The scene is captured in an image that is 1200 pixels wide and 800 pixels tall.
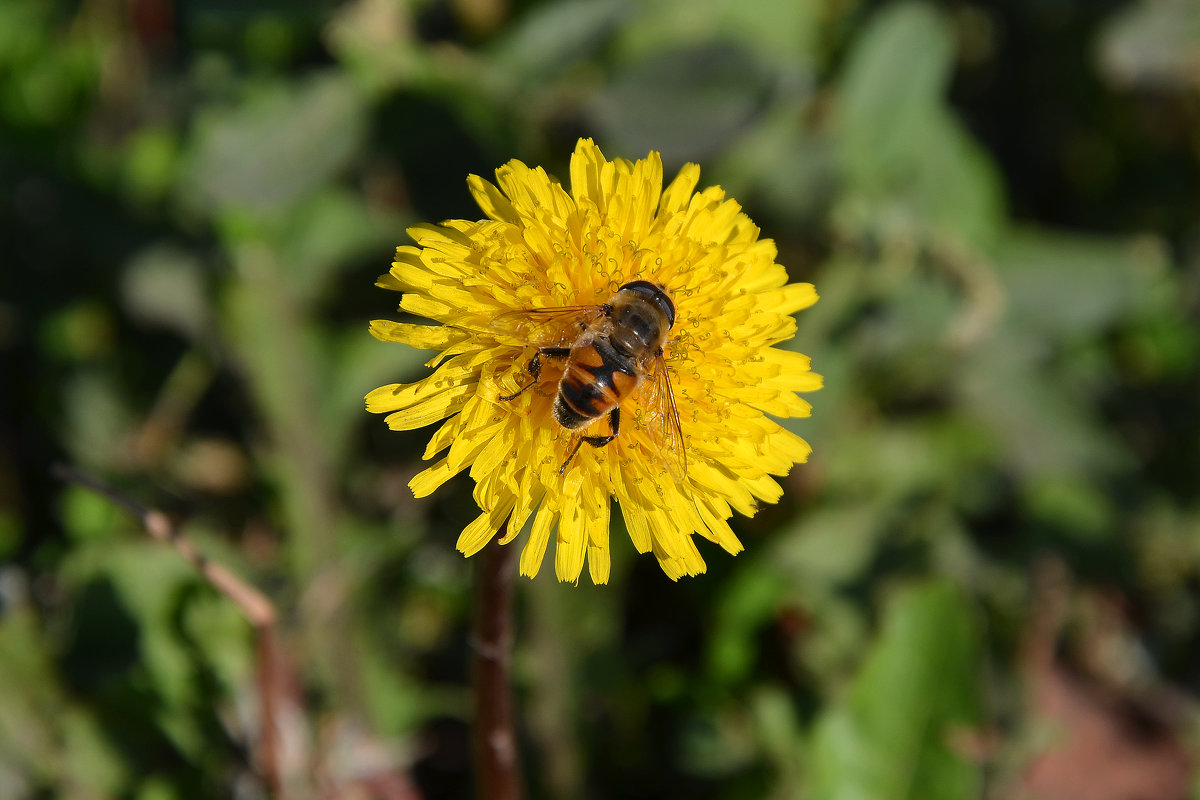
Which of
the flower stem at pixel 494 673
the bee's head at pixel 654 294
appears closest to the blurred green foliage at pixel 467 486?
the flower stem at pixel 494 673

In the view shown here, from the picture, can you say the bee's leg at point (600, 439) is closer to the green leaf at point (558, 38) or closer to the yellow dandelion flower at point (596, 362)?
the yellow dandelion flower at point (596, 362)

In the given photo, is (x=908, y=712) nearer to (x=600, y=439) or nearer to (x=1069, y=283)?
(x=600, y=439)

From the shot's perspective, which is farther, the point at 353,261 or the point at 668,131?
the point at 353,261

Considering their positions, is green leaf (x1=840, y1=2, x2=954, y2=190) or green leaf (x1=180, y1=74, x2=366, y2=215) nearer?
green leaf (x1=180, y1=74, x2=366, y2=215)

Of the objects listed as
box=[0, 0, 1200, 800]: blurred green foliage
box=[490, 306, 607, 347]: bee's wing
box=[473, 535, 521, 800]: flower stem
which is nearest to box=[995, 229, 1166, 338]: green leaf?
box=[0, 0, 1200, 800]: blurred green foliage

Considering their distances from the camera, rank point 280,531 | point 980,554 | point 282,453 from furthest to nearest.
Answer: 1. point 980,554
2. point 280,531
3. point 282,453

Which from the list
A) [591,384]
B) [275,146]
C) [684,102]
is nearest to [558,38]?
[684,102]

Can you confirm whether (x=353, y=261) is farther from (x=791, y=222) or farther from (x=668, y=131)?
(x=791, y=222)

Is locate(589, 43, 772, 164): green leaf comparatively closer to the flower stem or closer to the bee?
the bee

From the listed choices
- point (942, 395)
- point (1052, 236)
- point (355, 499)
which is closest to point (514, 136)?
point (355, 499)
